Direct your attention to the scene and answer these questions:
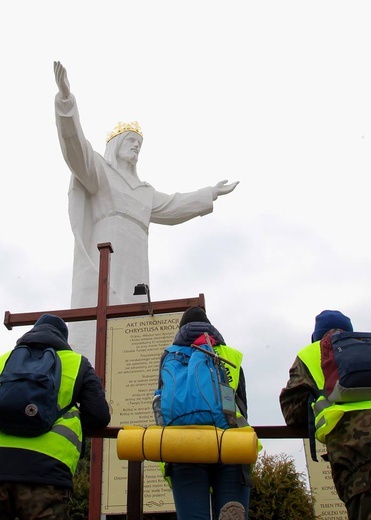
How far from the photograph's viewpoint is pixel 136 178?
11.6 meters

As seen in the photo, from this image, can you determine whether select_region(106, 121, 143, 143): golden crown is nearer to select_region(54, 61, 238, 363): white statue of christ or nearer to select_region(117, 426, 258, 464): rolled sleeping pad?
select_region(54, 61, 238, 363): white statue of christ

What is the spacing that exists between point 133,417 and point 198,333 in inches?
105

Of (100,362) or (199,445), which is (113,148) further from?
(199,445)

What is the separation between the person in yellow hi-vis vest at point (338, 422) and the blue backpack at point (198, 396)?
0.35 metres

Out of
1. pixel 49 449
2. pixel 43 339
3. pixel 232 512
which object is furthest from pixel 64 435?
pixel 232 512

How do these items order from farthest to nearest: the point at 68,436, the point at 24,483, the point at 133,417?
the point at 133,417
the point at 68,436
the point at 24,483

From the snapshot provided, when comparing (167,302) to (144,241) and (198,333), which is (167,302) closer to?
(198,333)

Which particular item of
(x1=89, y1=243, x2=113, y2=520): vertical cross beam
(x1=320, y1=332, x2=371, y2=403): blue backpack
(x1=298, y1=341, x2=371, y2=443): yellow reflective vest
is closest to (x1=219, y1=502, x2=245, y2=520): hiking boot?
(x1=298, y1=341, x2=371, y2=443): yellow reflective vest

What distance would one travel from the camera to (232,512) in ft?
8.41

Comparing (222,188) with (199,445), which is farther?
(222,188)

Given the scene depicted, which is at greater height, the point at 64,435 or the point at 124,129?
the point at 124,129

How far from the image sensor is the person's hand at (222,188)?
11.6 m

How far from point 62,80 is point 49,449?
6.99 meters

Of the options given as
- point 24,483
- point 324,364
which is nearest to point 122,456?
point 24,483
